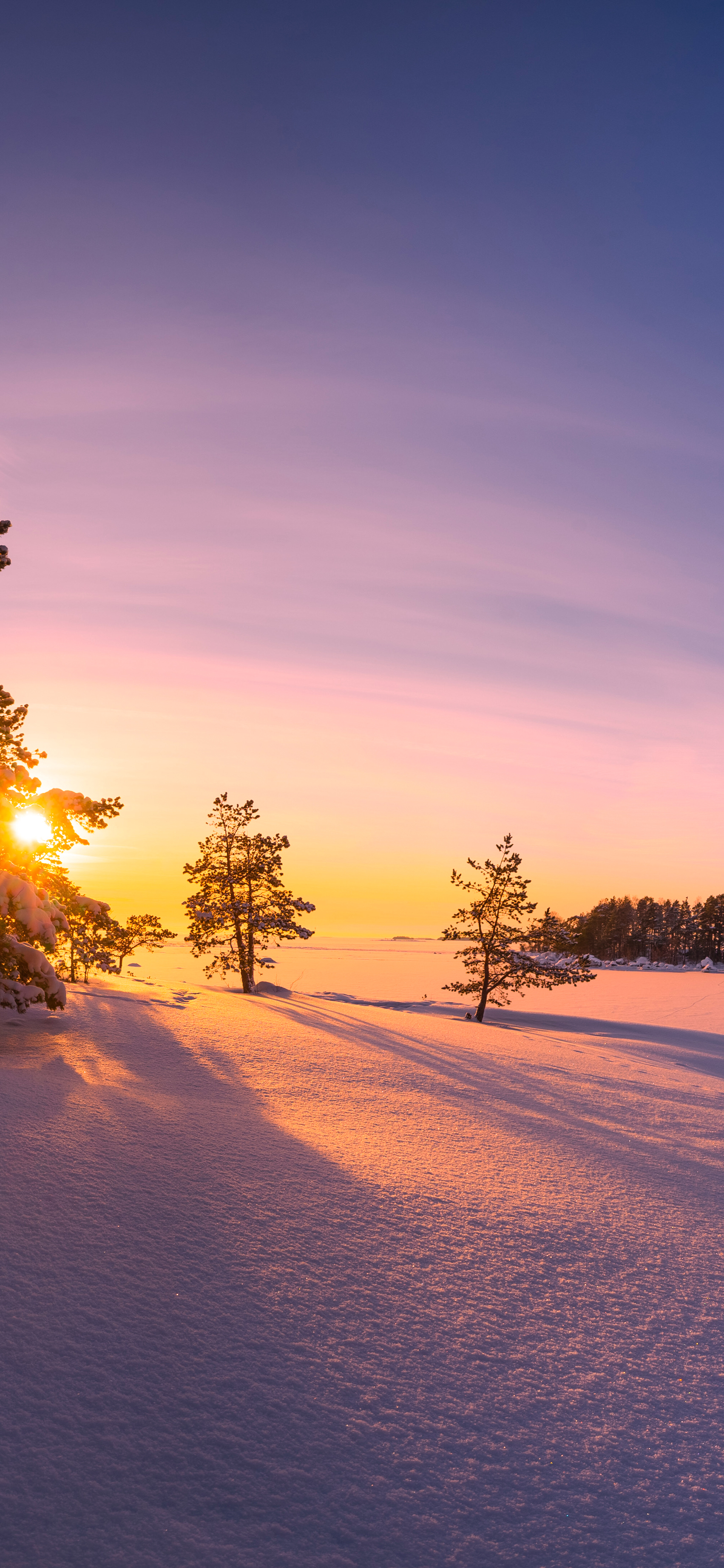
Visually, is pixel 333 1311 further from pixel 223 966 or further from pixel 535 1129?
pixel 223 966

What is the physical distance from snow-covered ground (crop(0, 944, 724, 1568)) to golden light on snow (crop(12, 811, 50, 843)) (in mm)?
3592

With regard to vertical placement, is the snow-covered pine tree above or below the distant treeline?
above

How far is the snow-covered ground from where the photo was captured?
2.94 meters

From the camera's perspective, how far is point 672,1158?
8062 mm

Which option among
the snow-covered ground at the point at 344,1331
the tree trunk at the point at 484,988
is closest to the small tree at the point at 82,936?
the snow-covered ground at the point at 344,1331

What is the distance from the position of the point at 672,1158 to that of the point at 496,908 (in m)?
20.9

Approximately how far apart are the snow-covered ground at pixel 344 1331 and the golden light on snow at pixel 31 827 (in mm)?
3592

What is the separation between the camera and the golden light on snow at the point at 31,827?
11.2 metres

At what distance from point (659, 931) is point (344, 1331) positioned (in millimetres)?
110303

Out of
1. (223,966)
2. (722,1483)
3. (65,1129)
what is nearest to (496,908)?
(223,966)

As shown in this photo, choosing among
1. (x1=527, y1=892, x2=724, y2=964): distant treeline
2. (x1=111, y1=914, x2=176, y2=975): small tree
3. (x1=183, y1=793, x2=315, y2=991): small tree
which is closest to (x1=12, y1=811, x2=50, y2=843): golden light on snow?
(x1=183, y1=793, x2=315, y2=991): small tree

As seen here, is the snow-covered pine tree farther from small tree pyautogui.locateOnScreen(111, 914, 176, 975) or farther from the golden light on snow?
small tree pyautogui.locateOnScreen(111, 914, 176, 975)

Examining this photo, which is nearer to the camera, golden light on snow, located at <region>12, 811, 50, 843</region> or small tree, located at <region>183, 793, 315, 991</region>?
golden light on snow, located at <region>12, 811, 50, 843</region>

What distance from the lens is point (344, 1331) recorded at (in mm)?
4070
